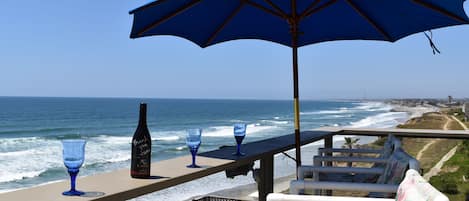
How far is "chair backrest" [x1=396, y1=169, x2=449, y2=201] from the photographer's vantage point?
47.3 inches

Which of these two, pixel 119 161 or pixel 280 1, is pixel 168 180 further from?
pixel 119 161

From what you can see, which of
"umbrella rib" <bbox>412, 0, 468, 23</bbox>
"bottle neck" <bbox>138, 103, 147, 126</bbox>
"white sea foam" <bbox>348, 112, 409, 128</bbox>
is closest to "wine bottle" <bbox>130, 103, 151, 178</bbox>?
"bottle neck" <bbox>138, 103, 147, 126</bbox>

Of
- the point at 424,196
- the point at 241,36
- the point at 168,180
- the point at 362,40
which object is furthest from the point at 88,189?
the point at 362,40

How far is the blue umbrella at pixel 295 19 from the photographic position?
255 centimetres

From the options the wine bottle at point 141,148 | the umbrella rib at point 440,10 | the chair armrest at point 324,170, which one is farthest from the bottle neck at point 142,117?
the umbrella rib at point 440,10

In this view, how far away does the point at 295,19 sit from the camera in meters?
2.83

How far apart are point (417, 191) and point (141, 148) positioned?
0.99 meters

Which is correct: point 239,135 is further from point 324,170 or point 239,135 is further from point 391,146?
point 391,146

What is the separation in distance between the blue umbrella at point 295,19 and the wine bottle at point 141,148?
76 centimetres

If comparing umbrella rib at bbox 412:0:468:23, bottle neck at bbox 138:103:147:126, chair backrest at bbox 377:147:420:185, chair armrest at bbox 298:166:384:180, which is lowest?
chair armrest at bbox 298:166:384:180

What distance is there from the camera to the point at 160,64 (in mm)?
54594

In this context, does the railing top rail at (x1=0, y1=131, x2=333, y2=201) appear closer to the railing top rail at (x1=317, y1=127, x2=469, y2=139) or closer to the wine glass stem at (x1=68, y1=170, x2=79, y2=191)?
the wine glass stem at (x1=68, y1=170, x2=79, y2=191)

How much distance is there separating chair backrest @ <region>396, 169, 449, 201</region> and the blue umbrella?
49.3 inches

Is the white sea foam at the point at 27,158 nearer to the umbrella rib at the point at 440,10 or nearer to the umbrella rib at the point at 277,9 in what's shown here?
the umbrella rib at the point at 277,9
